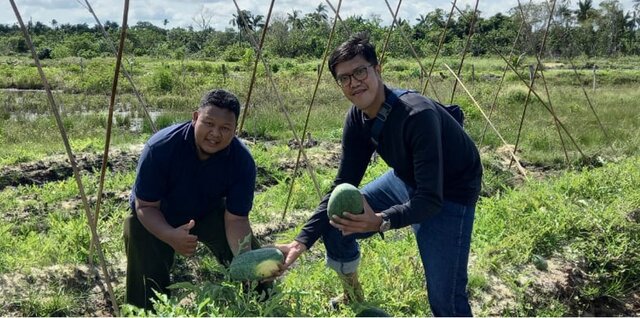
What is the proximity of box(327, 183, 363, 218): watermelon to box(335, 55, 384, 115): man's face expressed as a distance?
0.39m

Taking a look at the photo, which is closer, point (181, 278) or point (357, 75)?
point (357, 75)

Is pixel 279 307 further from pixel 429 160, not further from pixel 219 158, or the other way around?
pixel 219 158

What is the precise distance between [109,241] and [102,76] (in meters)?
17.3

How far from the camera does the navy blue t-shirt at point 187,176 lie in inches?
115

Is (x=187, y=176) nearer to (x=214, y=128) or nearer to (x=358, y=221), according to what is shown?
(x=214, y=128)

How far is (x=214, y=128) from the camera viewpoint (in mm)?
2795

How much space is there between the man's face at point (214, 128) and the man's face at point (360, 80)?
0.62 meters

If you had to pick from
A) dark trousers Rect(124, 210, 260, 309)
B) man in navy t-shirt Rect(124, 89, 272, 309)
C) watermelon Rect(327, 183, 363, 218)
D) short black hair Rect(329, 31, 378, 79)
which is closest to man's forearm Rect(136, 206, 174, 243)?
man in navy t-shirt Rect(124, 89, 272, 309)

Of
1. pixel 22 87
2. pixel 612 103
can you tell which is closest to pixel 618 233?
pixel 612 103

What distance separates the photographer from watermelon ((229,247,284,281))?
2.34 metres

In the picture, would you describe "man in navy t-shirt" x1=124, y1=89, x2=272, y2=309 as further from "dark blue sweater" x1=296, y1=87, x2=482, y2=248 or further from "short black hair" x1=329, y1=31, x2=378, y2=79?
"short black hair" x1=329, y1=31, x2=378, y2=79

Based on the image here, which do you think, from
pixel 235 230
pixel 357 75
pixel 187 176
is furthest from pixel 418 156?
pixel 187 176

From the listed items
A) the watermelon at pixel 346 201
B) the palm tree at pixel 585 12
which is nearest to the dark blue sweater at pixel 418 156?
the watermelon at pixel 346 201

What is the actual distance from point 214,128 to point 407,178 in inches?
37.8
